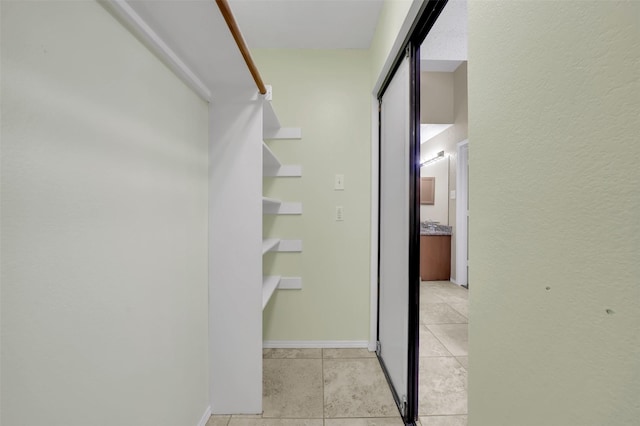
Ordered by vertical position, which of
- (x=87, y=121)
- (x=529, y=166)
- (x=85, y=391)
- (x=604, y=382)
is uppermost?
(x=87, y=121)

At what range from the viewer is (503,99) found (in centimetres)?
55

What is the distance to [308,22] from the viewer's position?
72.1 inches

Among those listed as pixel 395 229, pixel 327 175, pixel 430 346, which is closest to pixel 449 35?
pixel 327 175

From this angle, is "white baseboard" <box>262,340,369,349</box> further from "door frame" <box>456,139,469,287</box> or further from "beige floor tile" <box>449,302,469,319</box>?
"door frame" <box>456,139,469,287</box>

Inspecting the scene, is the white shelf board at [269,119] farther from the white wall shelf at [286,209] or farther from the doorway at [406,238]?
the doorway at [406,238]

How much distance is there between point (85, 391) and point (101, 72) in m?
0.90

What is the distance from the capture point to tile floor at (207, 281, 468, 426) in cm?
136

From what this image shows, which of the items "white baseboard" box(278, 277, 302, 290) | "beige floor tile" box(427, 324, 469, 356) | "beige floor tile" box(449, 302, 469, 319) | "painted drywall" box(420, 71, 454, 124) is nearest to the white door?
"beige floor tile" box(427, 324, 469, 356)

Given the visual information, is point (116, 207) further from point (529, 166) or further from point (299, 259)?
point (299, 259)

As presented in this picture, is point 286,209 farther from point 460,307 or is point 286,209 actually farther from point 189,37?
point 460,307

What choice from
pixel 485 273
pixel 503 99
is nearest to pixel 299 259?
pixel 485 273

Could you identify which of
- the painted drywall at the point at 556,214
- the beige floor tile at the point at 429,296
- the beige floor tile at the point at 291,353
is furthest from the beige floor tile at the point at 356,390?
the beige floor tile at the point at 429,296

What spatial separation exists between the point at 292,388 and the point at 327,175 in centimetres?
157

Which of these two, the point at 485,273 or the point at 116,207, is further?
the point at 116,207
